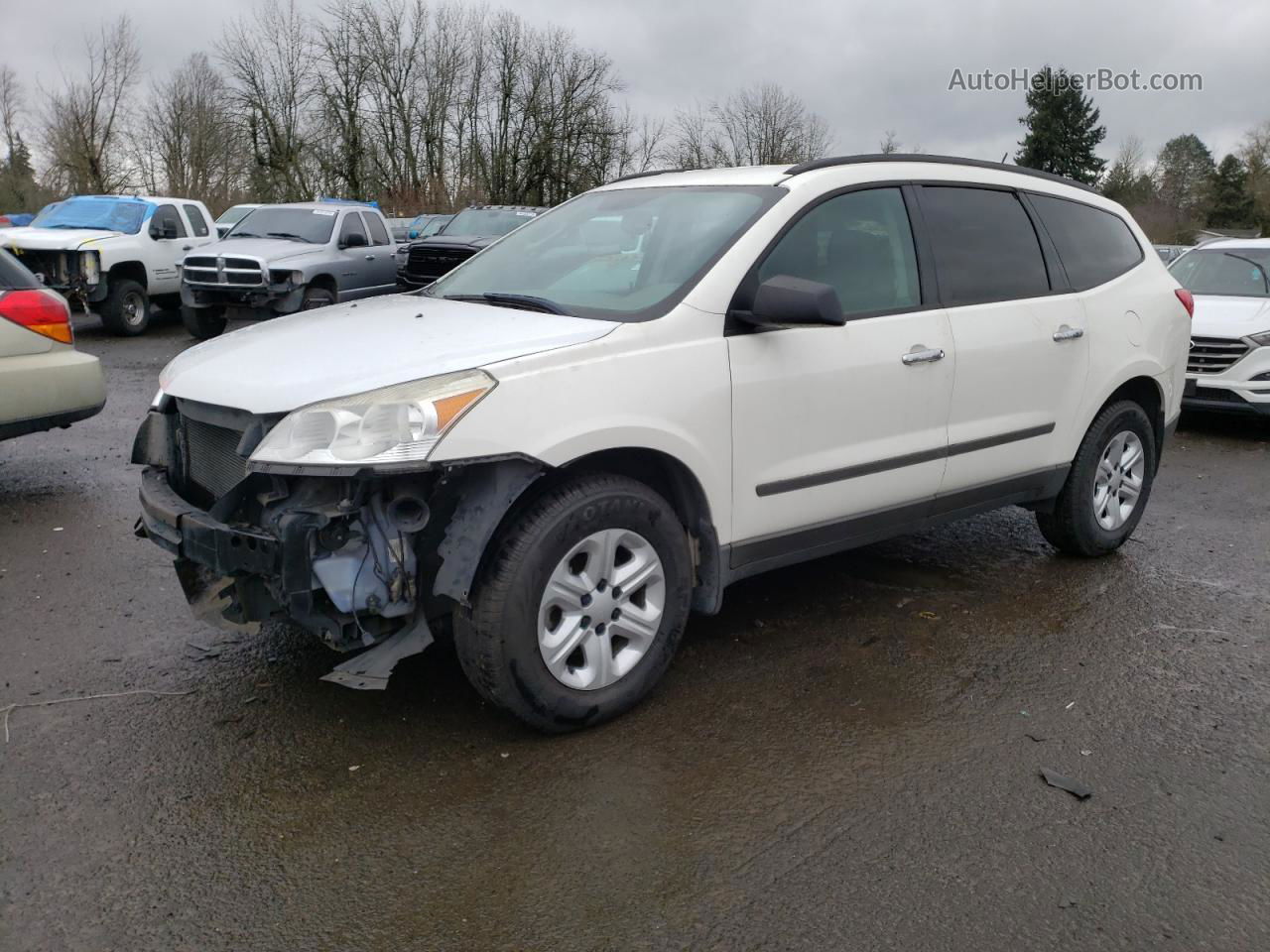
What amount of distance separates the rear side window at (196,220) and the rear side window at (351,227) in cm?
271

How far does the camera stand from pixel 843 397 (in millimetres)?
4008

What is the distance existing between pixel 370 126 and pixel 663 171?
147 ft

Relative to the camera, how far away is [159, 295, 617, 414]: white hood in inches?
128

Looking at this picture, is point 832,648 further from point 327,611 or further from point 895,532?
point 327,611

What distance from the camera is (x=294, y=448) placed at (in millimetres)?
3104

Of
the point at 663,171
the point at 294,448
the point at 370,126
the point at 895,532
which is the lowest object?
the point at 895,532

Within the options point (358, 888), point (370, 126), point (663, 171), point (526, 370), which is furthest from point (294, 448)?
point (370, 126)

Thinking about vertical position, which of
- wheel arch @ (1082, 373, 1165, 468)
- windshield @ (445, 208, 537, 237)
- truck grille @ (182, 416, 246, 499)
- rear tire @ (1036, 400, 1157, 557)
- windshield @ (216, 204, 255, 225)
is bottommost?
rear tire @ (1036, 400, 1157, 557)

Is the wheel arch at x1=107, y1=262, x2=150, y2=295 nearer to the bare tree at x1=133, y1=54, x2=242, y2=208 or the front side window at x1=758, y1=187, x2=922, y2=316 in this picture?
the front side window at x1=758, y1=187, x2=922, y2=316

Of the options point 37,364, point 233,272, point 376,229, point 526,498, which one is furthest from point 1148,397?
point 376,229

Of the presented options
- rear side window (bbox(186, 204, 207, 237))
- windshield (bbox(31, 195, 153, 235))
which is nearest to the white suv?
windshield (bbox(31, 195, 153, 235))

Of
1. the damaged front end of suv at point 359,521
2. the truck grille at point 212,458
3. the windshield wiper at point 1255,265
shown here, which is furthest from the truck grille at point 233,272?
the damaged front end of suv at point 359,521

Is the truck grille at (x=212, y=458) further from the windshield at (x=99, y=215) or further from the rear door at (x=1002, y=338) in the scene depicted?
the windshield at (x=99, y=215)

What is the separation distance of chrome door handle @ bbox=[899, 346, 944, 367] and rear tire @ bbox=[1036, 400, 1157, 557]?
1.30 meters
